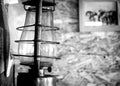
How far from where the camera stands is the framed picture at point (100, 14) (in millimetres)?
1883

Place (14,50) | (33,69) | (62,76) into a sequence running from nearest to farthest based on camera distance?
(33,69) < (14,50) < (62,76)

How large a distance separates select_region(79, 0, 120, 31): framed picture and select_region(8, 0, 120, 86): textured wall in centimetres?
6

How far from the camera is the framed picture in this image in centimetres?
188

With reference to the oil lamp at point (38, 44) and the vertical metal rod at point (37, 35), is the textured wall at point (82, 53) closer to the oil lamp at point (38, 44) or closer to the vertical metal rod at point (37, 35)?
the oil lamp at point (38, 44)

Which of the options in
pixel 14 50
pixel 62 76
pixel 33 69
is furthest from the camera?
pixel 62 76

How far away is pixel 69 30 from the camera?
74.0 inches

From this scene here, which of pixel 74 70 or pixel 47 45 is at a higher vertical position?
pixel 47 45

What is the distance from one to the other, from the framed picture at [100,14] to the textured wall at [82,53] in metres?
0.06

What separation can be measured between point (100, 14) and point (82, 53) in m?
0.45

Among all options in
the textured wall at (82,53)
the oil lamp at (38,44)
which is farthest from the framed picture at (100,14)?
the oil lamp at (38,44)

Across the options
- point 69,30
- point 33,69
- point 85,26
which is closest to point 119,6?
point 85,26

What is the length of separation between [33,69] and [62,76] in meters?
0.92

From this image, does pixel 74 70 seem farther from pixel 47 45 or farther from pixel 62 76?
pixel 47 45

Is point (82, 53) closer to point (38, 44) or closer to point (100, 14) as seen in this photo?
point (100, 14)
